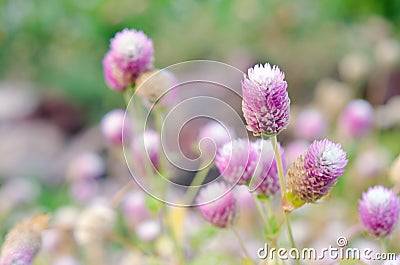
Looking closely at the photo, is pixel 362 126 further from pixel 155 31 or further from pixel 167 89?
pixel 155 31

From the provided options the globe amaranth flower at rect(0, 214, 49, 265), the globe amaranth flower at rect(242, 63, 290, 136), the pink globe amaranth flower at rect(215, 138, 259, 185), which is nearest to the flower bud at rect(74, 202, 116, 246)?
the globe amaranth flower at rect(0, 214, 49, 265)

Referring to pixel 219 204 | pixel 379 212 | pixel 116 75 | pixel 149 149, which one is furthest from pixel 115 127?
pixel 379 212

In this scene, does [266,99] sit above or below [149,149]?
below

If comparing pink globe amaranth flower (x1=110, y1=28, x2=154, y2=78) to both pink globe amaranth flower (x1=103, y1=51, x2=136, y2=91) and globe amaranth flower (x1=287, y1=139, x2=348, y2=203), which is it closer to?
pink globe amaranth flower (x1=103, y1=51, x2=136, y2=91)

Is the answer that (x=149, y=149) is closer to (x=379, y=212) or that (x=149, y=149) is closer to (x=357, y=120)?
(x=379, y=212)

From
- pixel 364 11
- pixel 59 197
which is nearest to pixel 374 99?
pixel 364 11

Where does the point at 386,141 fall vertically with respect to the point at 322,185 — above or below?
above

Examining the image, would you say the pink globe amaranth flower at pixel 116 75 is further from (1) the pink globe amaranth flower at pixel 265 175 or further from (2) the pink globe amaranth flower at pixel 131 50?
(1) the pink globe amaranth flower at pixel 265 175
